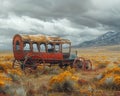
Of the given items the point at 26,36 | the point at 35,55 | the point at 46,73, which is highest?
the point at 26,36

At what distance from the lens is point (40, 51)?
23.3 metres

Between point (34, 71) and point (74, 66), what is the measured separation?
4207 millimetres

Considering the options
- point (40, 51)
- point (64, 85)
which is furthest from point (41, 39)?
point (64, 85)

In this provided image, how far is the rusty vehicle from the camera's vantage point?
22766mm

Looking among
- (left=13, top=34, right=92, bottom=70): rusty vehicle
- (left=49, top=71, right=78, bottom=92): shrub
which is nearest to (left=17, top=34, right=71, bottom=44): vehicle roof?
(left=13, top=34, right=92, bottom=70): rusty vehicle

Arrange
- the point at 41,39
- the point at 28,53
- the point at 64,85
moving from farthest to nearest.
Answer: the point at 41,39 < the point at 28,53 < the point at 64,85

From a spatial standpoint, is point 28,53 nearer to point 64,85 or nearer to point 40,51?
point 40,51

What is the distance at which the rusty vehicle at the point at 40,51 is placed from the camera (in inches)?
896

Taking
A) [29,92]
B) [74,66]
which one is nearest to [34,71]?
[74,66]

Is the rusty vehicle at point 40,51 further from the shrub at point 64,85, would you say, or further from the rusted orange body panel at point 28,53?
the shrub at point 64,85

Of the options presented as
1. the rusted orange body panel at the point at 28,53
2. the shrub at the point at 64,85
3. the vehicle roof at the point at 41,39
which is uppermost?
the vehicle roof at the point at 41,39

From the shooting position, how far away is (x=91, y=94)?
12.8m

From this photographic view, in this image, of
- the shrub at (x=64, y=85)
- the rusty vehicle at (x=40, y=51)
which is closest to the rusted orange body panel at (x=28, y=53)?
the rusty vehicle at (x=40, y=51)

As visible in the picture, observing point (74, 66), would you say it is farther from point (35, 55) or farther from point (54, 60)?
point (35, 55)
